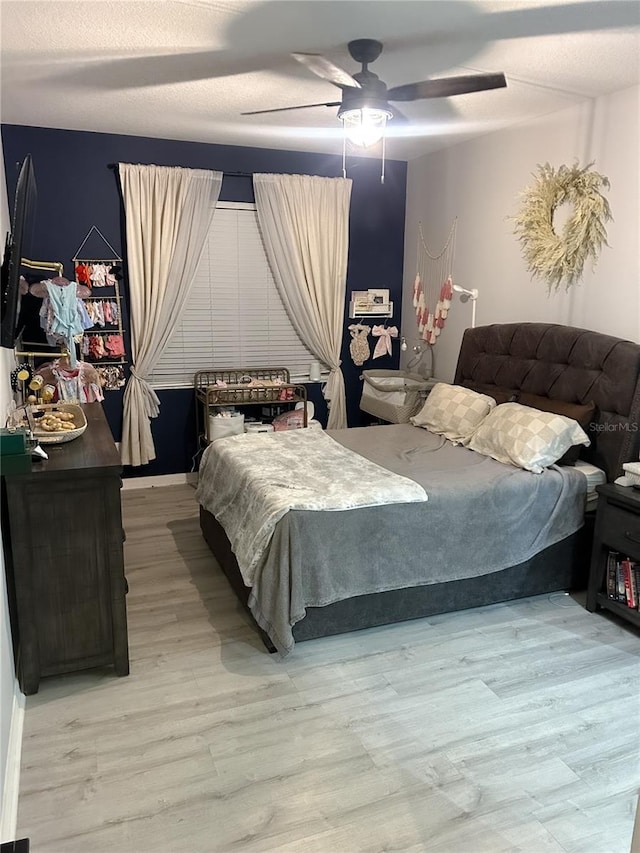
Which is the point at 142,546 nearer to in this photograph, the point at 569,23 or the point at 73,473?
the point at 73,473

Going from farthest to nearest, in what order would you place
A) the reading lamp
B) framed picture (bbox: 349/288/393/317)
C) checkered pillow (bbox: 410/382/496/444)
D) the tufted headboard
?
framed picture (bbox: 349/288/393/317)
the reading lamp
checkered pillow (bbox: 410/382/496/444)
the tufted headboard

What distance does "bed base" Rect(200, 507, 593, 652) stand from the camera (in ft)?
9.40

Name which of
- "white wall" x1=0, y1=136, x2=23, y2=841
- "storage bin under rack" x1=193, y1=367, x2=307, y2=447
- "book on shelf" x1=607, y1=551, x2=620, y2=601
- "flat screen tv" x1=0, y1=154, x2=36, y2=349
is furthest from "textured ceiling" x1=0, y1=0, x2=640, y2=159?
"book on shelf" x1=607, y1=551, x2=620, y2=601

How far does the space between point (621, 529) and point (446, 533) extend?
2.67 feet

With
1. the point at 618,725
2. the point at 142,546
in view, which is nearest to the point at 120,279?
the point at 142,546

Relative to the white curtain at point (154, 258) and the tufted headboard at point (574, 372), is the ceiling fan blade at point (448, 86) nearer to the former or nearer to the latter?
the tufted headboard at point (574, 372)

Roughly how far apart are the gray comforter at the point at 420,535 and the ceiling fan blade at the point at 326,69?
1803 millimetres

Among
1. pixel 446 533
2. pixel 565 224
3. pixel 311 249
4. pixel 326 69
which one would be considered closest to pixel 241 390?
pixel 311 249

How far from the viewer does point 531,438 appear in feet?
10.9

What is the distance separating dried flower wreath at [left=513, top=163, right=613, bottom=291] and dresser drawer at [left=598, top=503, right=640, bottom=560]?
1.48 m

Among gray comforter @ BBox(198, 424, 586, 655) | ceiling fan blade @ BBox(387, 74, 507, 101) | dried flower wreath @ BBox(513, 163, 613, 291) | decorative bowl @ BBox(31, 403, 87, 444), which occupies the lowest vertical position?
gray comforter @ BBox(198, 424, 586, 655)

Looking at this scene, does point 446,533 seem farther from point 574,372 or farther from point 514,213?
point 514,213

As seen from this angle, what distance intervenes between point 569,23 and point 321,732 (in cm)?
291

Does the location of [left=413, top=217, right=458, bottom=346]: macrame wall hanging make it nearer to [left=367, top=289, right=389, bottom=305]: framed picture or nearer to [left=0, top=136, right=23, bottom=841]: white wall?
[left=367, top=289, right=389, bottom=305]: framed picture
